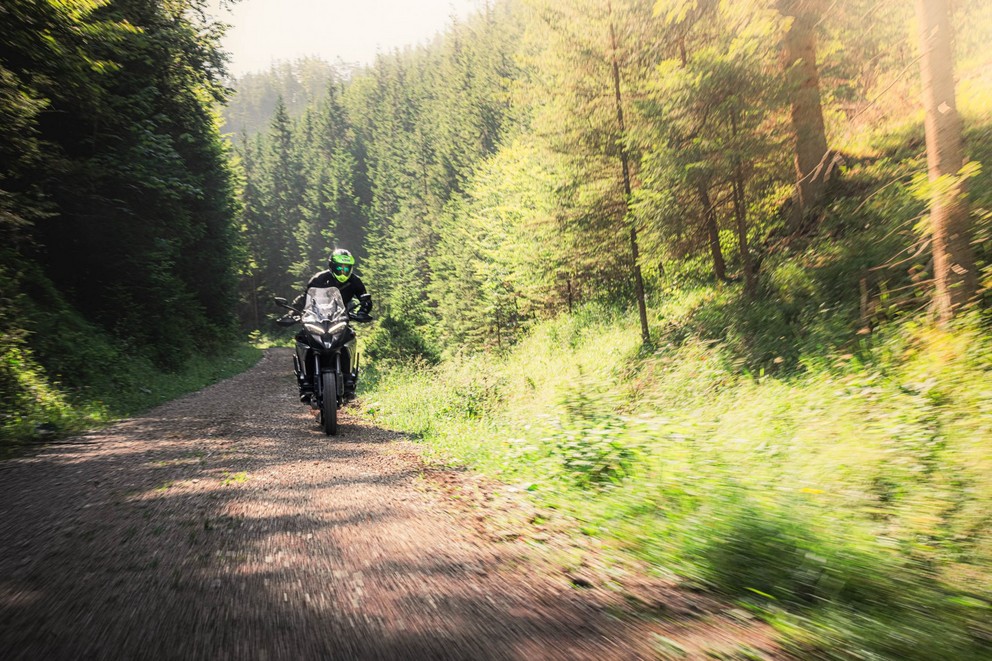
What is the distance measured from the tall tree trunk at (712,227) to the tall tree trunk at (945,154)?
209 inches

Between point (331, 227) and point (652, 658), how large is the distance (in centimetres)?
8771

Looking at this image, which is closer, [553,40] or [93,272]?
[553,40]

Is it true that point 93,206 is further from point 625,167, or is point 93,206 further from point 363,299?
point 625,167

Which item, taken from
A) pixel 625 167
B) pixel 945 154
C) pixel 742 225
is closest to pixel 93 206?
pixel 625 167

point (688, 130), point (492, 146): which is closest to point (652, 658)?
point (688, 130)

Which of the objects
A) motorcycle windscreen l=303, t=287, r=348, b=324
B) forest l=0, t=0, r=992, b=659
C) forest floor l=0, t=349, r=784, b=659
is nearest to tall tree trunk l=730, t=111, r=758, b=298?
forest l=0, t=0, r=992, b=659

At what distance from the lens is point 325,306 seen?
8586 mm

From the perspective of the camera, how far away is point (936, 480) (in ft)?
12.5

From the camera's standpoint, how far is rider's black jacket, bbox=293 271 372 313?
8.80 meters

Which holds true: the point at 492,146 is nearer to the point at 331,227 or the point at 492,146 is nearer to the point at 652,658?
the point at 331,227

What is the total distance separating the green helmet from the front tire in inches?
76.9

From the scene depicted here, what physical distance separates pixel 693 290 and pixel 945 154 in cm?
965

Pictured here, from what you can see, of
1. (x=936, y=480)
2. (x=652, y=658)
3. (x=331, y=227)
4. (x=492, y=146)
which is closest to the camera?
(x=652, y=658)

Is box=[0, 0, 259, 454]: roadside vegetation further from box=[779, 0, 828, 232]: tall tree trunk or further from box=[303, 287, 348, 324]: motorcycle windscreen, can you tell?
box=[779, 0, 828, 232]: tall tree trunk
